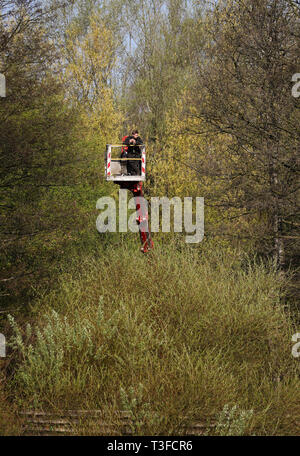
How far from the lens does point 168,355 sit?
6.05 meters

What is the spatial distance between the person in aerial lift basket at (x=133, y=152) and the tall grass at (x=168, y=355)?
1.61m

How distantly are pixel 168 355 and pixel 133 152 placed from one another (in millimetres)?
3851

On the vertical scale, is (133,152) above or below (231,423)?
above

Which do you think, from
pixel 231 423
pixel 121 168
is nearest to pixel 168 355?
pixel 231 423

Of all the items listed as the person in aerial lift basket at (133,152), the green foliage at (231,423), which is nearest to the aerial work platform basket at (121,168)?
the person in aerial lift basket at (133,152)

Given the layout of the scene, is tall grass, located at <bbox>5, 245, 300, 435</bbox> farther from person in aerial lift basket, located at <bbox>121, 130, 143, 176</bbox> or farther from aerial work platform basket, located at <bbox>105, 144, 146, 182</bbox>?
person in aerial lift basket, located at <bbox>121, 130, 143, 176</bbox>

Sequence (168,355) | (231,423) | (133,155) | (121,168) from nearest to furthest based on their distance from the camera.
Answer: (231,423) < (168,355) < (121,168) < (133,155)

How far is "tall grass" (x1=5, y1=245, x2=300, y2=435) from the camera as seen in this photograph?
5.18 m

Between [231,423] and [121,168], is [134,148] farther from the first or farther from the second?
[231,423]

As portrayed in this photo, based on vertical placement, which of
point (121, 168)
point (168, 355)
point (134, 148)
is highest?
point (134, 148)

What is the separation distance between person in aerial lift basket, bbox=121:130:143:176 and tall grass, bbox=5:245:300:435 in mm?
1606

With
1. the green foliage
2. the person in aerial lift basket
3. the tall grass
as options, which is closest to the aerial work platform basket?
the person in aerial lift basket

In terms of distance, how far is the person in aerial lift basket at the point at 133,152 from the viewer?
830 cm

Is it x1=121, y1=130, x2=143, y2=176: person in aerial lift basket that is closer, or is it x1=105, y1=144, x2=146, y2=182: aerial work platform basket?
x1=105, y1=144, x2=146, y2=182: aerial work platform basket
